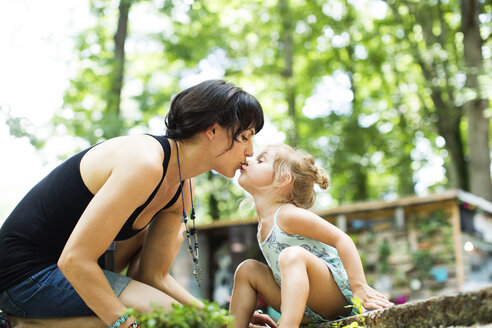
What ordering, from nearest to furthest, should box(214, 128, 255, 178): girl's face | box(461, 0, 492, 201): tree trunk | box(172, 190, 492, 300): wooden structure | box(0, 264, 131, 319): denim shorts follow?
box(0, 264, 131, 319): denim shorts
box(214, 128, 255, 178): girl's face
box(172, 190, 492, 300): wooden structure
box(461, 0, 492, 201): tree trunk

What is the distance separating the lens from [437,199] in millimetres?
7855

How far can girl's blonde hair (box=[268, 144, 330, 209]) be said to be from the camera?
9.07 ft

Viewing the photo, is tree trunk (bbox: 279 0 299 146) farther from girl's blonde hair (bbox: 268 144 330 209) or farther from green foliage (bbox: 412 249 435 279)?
girl's blonde hair (bbox: 268 144 330 209)

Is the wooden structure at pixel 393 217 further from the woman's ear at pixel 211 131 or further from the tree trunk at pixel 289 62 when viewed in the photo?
the woman's ear at pixel 211 131

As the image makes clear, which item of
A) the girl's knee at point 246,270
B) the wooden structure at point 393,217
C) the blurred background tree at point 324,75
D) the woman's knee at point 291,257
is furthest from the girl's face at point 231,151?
the blurred background tree at point 324,75

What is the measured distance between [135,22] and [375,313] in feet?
40.2

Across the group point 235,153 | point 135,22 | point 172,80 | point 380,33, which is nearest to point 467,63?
point 380,33

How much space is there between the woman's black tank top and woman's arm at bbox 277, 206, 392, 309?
0.69m

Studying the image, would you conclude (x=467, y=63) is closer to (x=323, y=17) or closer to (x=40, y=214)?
→ (x=323, y=17)

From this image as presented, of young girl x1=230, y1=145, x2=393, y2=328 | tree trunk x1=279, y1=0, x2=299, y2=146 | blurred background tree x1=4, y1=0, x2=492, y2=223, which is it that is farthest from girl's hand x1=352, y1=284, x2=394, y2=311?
tree trunk x1=279, y1=0, x2=299, y2=146

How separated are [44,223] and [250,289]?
97 cm

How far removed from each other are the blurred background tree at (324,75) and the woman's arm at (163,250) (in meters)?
6.76

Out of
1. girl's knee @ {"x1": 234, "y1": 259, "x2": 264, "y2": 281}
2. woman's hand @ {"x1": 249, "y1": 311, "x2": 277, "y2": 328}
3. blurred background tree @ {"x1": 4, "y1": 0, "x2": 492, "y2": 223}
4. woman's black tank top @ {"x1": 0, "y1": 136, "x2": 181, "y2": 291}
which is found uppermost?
blurred background tree @ {"x1": 4, "y1": 0, "x2": 492, "y2": 223}

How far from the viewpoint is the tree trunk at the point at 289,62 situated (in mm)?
13617
